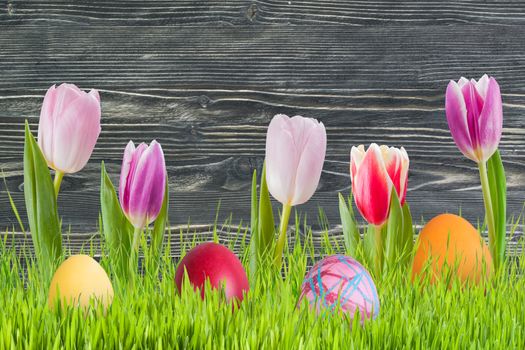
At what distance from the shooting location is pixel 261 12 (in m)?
1.12

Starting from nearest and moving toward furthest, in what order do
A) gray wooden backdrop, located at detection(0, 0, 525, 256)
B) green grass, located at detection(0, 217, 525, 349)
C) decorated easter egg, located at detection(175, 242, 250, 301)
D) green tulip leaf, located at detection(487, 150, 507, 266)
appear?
green grass, located at detection(0, 217, 525, 349) → decorated easter egg, located at detection(175, 242, 250, 301) → green tulip leaf, located at detection(487, 150, 507, 266) → gray wooden backdrop, located at detection(0, 0, 525, 256)

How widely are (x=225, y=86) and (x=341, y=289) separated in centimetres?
58

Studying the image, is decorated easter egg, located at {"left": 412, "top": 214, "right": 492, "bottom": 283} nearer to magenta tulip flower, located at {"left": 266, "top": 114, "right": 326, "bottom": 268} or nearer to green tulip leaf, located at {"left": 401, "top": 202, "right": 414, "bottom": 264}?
green tulip leaf, located at {"left": 401, "top": 202, "right": 414, "bottom": 264}

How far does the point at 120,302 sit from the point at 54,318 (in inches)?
2.8

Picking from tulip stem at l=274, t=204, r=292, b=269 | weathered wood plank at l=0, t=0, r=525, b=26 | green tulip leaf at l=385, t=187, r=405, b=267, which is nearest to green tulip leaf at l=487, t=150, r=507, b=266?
green tulip leaf at l=385, t=187, r=405, b=267

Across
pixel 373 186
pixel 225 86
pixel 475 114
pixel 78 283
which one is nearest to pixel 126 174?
pixel 78 283

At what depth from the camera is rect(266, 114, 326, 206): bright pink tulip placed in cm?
62

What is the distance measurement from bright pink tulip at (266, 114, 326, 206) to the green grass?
8cm

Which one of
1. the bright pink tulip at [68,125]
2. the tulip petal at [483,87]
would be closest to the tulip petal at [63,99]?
the bright pink tulip at [68,125]

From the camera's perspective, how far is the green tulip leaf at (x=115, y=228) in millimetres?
677

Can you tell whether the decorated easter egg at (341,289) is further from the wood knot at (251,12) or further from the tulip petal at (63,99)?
the wood knot at (251,12)

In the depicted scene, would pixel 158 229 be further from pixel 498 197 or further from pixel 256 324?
pixel 498 197

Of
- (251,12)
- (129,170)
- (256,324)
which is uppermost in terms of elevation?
(251,12)

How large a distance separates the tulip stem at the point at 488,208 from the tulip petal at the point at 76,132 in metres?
0.35
